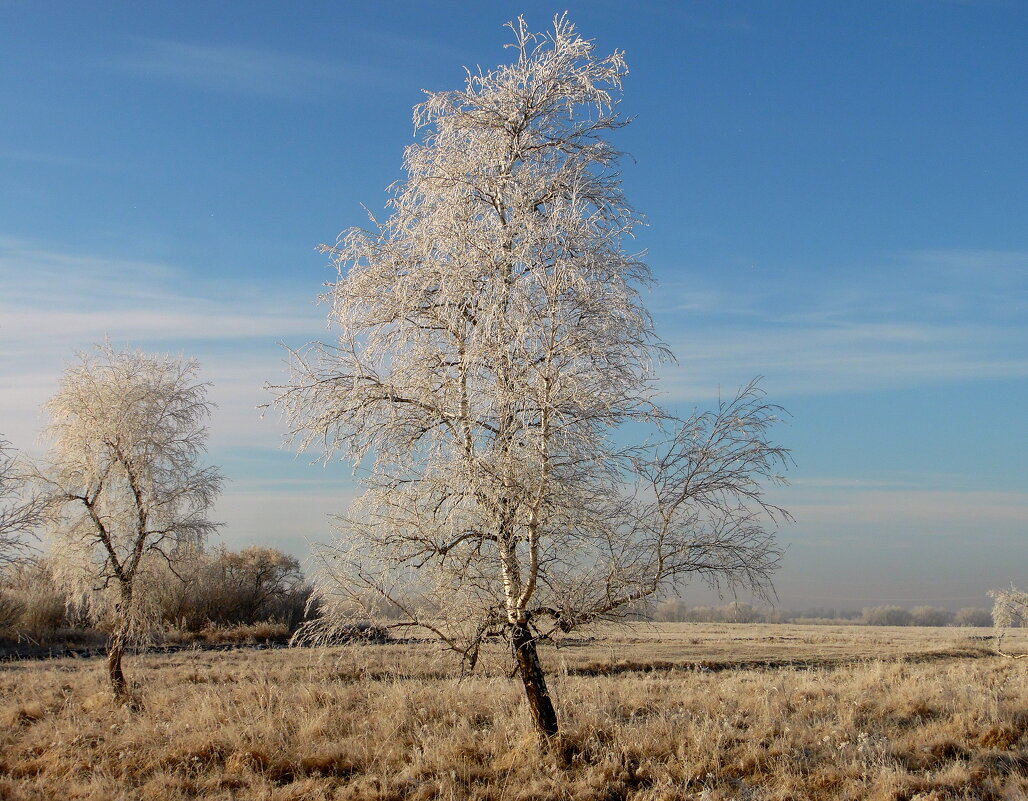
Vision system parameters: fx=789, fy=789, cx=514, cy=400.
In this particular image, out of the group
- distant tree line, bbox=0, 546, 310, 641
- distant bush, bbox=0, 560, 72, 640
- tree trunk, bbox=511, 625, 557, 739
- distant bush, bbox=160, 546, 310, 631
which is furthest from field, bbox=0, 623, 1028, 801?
distant bush, bbox=160, 546, 310, 631

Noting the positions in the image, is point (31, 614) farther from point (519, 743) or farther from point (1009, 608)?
point (1009, 608)

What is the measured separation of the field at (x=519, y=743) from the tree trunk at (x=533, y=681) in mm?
197

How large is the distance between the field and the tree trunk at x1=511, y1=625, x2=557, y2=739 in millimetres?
197

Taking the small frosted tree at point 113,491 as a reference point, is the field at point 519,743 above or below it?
below

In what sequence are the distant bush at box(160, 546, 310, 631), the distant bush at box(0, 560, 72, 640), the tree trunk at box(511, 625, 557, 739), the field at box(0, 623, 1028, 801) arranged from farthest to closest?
the distant bush at box(160, 546, 310, 631), the distant bush at box(0, 560, 72, 640), the tree trunk at box(511, 625, 557, 739), the field at box(0, 623, 1028, 801)

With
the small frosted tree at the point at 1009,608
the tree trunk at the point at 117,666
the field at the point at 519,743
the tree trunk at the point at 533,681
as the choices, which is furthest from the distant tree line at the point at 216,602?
the small frosted tree at the point at 1009,608

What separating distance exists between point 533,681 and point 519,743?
0.72m

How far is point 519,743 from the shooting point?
912 cm

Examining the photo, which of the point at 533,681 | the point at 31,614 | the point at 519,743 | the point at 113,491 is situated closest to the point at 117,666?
the point at 113,491

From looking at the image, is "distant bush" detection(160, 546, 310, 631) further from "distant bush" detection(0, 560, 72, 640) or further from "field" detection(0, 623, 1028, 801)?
"field" detection(0, 623, 1028, 801)

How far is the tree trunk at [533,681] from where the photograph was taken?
9086 mm

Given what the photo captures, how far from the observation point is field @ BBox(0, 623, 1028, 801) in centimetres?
836

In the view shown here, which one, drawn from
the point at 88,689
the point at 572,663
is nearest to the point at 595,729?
the point at 88,689

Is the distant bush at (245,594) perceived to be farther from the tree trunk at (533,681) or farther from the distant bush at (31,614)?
the tree trunk at (533,681)
